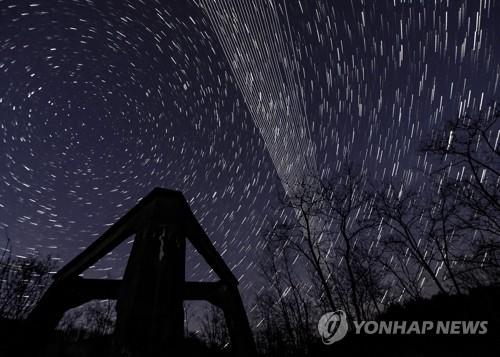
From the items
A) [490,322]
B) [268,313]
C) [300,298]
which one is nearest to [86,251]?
[490,322]

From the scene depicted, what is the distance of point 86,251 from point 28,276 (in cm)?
3959

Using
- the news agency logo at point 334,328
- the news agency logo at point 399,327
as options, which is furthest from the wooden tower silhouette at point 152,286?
the news agency logo at point 334,328

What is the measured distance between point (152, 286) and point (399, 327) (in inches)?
740

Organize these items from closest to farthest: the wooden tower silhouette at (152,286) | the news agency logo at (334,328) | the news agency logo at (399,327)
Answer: the wooden tower silhouette at (152,286), the news agency logo at (399,327), the news agency logo at (334,328)

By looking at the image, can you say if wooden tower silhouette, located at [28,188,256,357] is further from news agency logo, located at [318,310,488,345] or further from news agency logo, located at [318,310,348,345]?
news agency logo, located at [318,310,348,345]

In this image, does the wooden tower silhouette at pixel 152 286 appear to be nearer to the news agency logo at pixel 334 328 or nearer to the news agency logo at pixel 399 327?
the news agency logo at pixel 399 327

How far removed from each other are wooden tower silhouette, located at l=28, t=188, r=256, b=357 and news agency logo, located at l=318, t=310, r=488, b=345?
13.0 metres

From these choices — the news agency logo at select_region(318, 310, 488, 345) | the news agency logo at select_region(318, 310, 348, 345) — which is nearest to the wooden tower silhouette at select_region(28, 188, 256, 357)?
the news agency logo at select_region(318, 310, 488, 345)

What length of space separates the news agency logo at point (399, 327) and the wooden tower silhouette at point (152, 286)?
13.0 m

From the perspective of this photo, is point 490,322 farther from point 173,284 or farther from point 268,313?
point 268,313

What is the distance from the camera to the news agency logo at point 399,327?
11406 millimetres

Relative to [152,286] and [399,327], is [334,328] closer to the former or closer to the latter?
[399,327]

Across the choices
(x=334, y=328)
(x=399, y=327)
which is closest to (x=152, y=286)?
(x=399, y=327)

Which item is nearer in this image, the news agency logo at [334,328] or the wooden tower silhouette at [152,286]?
the wooden tower silhouette at [152,286]
